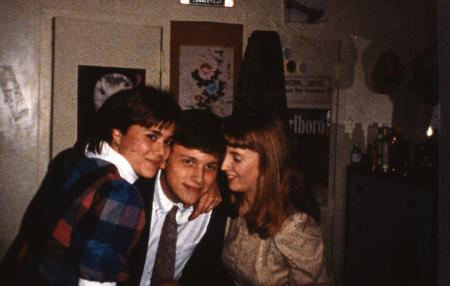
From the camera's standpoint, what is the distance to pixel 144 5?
334 centimetres

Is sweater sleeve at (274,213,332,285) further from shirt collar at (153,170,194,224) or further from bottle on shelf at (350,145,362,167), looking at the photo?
bottle on shelf at (350,145,362,167)

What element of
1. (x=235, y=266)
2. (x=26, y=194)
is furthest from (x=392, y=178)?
(x=26, y=194)

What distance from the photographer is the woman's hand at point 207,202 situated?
2.09 meters

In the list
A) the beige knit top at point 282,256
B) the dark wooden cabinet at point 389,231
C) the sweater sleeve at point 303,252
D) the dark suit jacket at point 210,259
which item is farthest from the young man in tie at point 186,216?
the dark wooden cabinet at point 389,231

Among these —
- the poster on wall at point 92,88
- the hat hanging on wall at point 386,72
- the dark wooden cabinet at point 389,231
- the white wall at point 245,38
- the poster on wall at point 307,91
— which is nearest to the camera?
the dark wooden cabinet at point 389,231

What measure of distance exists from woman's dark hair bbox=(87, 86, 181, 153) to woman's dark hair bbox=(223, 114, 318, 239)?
34 cm

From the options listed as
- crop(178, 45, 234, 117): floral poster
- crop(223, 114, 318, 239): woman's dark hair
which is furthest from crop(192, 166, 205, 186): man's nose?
crop(178, 45, 234, 117): floral poster

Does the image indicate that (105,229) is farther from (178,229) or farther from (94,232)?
(178,229)

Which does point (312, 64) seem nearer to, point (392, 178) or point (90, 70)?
point (392, 178)

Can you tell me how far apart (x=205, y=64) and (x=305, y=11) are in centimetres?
109

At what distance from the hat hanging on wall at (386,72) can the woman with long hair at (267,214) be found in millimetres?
2306

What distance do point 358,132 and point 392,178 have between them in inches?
38.3

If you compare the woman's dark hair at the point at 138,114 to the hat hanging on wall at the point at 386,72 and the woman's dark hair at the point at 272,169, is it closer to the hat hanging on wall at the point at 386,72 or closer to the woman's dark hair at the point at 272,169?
the woman's dark hair at the point at 272,169

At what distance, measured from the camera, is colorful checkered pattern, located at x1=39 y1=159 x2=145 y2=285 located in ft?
4.46
